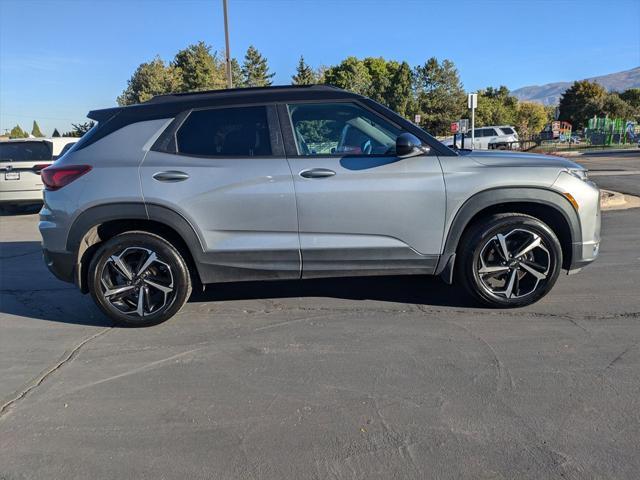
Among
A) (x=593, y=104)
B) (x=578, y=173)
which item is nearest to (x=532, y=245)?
(x=578, y=173)

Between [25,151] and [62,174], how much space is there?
8954mm

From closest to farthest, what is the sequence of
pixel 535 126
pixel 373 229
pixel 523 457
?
pixel 523 457 < pixel 373 229 < pixel 535 126

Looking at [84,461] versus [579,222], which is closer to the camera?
[84,461]

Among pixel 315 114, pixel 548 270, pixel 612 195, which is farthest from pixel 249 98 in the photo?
pixel 612 195

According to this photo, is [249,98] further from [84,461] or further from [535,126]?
[535,126]

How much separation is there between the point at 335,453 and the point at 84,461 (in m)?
1.28

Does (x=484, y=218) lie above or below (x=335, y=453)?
above

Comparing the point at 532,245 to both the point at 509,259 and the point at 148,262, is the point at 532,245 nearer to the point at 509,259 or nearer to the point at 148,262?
the point at 509,259

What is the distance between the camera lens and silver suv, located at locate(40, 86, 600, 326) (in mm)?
4273

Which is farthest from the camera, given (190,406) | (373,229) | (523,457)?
(373,229)

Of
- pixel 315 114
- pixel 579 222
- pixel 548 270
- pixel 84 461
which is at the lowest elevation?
pixel 84 461

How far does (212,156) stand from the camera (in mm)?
4336

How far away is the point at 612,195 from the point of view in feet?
37.7

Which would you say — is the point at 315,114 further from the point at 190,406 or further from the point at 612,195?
A: the point at 612,195
